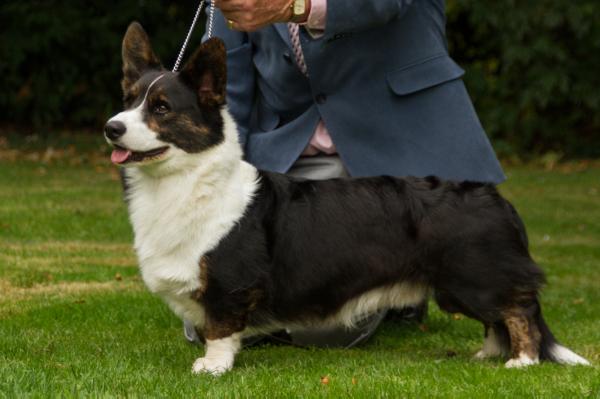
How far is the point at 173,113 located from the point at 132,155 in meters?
0.23

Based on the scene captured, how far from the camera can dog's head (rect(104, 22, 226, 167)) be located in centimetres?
377

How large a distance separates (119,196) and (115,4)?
5.92m

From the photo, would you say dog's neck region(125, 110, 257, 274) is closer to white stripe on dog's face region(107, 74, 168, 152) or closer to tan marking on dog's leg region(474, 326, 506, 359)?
white stripe on dog's face region(107, 74, 168, 152)

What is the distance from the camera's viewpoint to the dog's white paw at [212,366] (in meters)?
4.03

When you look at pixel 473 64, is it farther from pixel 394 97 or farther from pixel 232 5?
pixel 232 5

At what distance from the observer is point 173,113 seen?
3859 mm

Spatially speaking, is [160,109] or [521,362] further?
[521,362]

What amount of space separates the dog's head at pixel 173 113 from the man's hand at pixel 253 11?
215 millimetres

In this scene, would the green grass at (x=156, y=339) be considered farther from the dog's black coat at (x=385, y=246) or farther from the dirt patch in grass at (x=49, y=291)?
the dog's black coat at (x=385, y=246)

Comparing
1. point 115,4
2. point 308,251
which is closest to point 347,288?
point 308,251

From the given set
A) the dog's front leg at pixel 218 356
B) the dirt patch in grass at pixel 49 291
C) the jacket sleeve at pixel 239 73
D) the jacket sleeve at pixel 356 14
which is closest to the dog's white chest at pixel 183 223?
the dog's front leg at pixel 218 356

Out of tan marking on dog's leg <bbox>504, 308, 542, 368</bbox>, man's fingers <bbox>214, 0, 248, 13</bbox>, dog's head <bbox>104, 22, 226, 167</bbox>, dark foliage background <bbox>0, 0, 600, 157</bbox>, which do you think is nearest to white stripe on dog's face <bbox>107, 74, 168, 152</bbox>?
dog's head <bbox>104, 22, 226, 167</bbox>

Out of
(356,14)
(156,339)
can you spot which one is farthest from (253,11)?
(156,339)

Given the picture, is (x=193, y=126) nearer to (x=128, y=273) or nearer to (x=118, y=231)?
(x=128, y=273)
